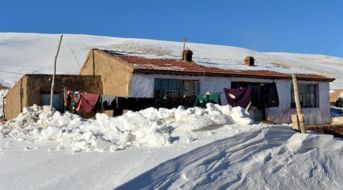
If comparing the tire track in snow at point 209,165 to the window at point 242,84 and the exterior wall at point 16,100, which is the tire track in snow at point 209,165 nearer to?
the window at point 242,84

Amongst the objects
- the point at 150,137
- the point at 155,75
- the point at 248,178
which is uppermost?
the point at 155,75

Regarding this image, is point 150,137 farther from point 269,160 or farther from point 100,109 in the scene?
point 100,109

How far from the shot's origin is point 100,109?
1808cm

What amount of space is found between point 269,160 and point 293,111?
14.4 meters

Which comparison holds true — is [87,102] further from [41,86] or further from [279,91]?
[279,91]

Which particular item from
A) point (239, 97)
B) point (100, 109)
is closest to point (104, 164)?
point (100, 109)

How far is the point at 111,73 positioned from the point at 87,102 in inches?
148

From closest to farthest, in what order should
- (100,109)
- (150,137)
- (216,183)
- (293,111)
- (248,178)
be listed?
(216,183) → (248,178) → (150,137) → (100,109) → (293,111)

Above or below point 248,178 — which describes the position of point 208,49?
above

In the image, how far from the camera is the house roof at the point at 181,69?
786 inches

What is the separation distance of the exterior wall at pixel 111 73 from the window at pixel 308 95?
29.9ft

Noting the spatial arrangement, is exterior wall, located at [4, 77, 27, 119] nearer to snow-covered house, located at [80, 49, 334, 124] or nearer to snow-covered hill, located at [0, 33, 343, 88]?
snow-covered house, located at [80, 49, 334, 124]

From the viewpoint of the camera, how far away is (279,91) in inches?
926

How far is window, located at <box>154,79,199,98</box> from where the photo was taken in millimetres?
Result: 20234
